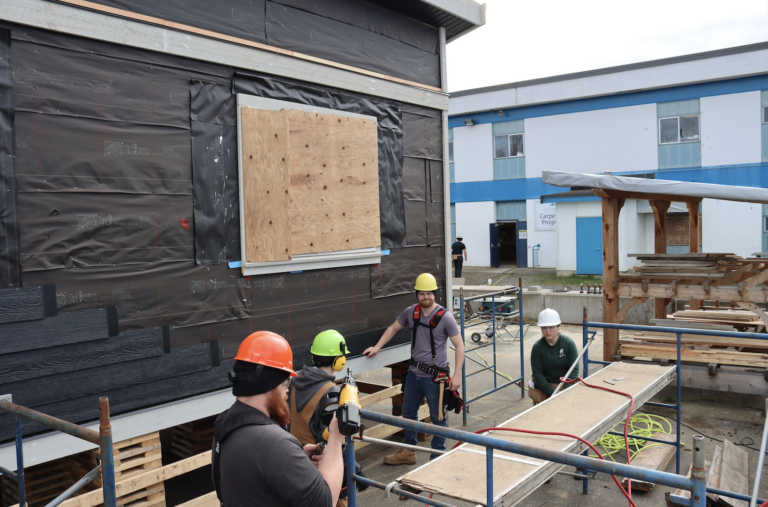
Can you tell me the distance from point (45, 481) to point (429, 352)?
4.01 m

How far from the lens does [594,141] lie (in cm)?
2502

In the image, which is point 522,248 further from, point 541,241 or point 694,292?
point 694,292

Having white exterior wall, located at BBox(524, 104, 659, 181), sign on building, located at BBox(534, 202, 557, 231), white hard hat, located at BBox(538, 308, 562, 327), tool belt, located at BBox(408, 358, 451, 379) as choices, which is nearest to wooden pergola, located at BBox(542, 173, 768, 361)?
white hard hat, located at BBox(538, 308, 562, 327)

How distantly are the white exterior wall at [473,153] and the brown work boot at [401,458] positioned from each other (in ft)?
73.8

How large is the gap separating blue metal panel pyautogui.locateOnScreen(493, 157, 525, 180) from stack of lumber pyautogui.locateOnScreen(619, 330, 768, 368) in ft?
60.0

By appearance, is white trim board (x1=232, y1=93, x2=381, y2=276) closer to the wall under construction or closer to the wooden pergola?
the wall under construction

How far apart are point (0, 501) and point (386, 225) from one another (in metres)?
5.18

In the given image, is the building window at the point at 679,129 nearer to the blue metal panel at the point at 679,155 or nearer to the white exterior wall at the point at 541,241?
the blue metal panel at the point at 679,155

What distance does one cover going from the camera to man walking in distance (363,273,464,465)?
20.9 ft

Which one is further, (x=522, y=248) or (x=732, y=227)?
(x=522, y=248)

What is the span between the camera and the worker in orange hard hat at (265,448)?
226 cm

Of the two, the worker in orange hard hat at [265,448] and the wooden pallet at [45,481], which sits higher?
the worker in orange hard hat at [265,448]

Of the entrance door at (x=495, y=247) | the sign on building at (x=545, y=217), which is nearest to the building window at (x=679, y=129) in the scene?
the sign on building at (x=545, y=217)

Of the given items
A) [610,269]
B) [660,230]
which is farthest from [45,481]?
[660,230]
